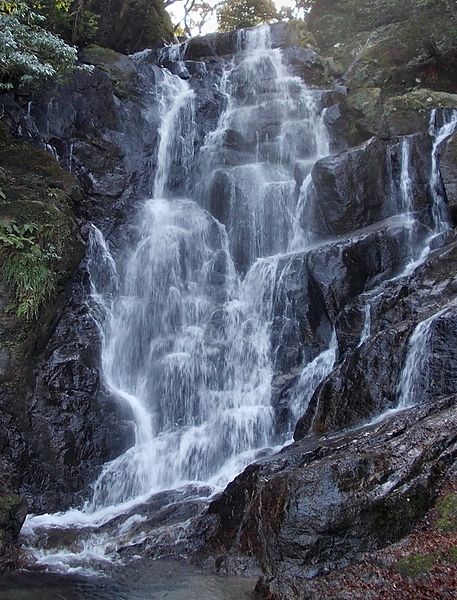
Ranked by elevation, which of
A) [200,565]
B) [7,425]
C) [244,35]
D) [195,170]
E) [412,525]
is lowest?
[200,565]

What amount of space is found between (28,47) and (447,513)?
46.1 feet

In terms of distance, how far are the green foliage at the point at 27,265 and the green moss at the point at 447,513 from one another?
9.06m

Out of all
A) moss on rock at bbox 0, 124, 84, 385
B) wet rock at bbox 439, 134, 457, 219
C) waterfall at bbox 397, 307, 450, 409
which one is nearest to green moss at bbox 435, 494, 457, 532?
waterfall at bbox 397, 307, 450, 409

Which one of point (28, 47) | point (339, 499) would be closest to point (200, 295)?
point (28, 47)

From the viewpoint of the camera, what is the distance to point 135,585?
7281 millimetres

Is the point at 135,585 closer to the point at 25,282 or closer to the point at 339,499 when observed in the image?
the point at 339,499

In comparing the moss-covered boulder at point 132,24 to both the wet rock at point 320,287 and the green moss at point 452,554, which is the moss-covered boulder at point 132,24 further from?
the green moss at point 452,554

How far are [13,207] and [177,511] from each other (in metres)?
8.33

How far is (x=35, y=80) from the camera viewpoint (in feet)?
54.9

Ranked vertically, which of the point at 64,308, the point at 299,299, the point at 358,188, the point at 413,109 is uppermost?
the point at 413,109

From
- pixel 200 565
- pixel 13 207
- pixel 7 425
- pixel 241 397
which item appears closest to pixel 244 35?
pixel 13 207

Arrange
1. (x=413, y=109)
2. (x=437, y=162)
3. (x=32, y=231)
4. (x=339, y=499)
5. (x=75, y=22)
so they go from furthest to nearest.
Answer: (x=75, y=22)
(x=413, y=109)
(x=437, y=162)
(x=32, y=231)
(x=339, y=499)

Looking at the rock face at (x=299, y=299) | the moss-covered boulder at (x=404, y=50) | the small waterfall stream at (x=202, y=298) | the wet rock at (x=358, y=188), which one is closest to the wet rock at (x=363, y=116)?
the rock face at (x=299, y=299)

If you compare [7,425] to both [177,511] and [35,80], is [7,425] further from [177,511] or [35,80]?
[35,80]
